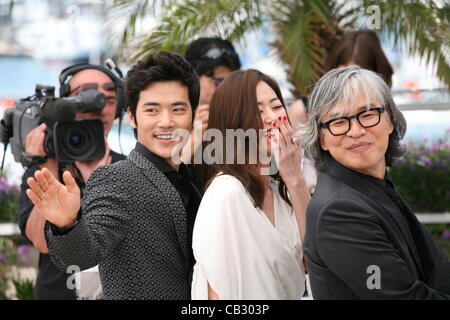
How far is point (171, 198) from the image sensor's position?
2162 millimetres

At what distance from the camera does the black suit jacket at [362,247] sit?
1.81 meters

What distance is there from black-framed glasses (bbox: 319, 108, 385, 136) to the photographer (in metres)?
1.21

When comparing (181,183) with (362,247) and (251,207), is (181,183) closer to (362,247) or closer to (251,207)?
(251,207)

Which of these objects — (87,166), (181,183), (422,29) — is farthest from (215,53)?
(422,29)

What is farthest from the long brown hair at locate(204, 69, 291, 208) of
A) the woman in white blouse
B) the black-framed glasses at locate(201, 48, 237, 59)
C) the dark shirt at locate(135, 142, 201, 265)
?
the black-framed glasses at locate(201, 48, 237, 59)

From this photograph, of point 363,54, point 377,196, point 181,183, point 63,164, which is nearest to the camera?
point 377,196

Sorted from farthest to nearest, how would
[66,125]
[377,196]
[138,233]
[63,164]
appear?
1. [63,164]
2. [66,125]
3. [138,233]
4. [377,196]

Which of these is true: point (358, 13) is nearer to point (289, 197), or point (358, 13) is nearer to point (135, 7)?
point (135, 7)

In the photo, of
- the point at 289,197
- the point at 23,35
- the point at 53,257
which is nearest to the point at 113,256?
the point at 53,257

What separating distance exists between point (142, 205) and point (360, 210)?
64 cm

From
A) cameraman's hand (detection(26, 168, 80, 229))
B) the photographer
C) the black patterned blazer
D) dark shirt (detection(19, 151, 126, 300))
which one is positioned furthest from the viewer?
dark shirt (detection(19, 151, 126, 300))

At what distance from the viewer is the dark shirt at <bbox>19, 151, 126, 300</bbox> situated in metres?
2.89

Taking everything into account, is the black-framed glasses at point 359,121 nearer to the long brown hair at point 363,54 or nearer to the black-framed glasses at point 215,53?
the long brown hair at point 363,54
